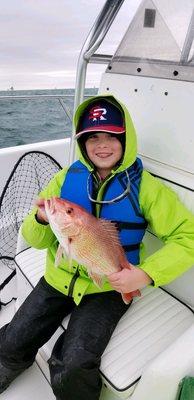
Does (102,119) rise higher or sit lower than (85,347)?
higher

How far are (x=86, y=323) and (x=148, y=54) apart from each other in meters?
1.44

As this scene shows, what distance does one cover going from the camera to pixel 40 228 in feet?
5.60

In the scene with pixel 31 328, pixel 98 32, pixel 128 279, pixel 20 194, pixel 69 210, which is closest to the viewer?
pixel 69 210

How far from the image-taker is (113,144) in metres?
1.70

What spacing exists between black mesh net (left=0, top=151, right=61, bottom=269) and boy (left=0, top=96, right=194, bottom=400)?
1.05m

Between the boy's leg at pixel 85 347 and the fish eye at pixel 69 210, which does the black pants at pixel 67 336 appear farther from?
the fish eye at pixel 69 210

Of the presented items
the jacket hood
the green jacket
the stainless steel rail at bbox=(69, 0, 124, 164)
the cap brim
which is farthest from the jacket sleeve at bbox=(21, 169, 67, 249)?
the stainless steel rail at bbox=(69, 0, 124, 164)

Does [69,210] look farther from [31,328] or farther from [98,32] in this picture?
[98,32]

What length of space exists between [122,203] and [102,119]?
1.33ft

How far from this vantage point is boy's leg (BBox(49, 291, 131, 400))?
56.3 inches

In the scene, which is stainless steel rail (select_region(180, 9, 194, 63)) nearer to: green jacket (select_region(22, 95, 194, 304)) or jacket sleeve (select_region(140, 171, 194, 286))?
green jacket (select_region(22, 95, 194, 304))

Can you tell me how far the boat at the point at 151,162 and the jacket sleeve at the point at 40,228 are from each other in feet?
0.90

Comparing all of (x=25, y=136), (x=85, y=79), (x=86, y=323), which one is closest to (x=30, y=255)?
(x=86, y=323)

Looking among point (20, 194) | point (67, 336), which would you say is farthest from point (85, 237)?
point (20, 194)
